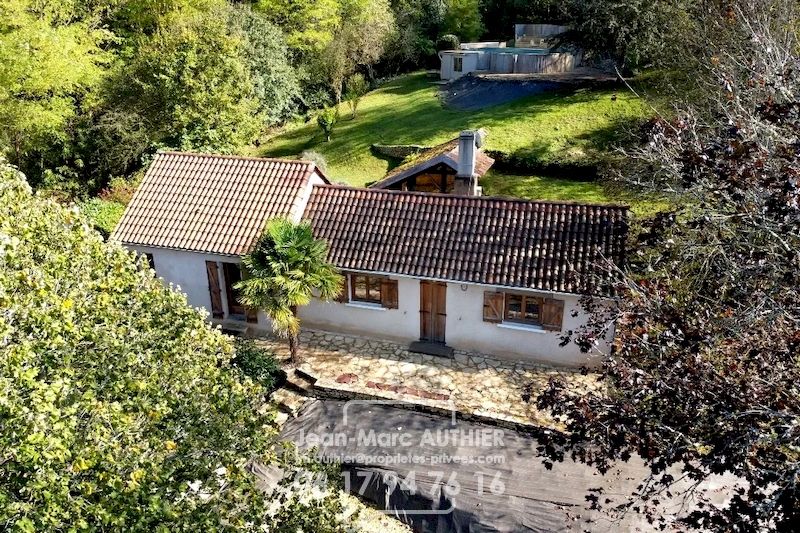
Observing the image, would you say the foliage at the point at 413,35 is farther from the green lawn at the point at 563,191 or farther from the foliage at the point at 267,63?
the green lawn at the point at 563,191

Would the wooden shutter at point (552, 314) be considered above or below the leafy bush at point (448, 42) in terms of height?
below

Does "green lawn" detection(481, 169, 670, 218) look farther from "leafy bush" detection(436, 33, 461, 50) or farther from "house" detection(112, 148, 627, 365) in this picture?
"leafy bush" detection(436, 33, 461, 50)

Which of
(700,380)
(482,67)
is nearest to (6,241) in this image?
(700,380)

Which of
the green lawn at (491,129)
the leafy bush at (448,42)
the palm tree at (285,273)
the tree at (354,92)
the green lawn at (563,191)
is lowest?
the palm tree at (285,273)

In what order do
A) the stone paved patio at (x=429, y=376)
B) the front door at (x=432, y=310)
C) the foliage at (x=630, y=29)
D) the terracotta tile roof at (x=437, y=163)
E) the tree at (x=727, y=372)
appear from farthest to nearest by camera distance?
the foliage at (x=630, y=29) → the terracotta tile roof at (x=437, y=163) → the front door at (x=432, y=310) → the stone paved patio at (x=429, y=376) → the tree at (x=727, y=372)

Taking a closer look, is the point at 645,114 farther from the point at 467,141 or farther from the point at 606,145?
the point at 467,141

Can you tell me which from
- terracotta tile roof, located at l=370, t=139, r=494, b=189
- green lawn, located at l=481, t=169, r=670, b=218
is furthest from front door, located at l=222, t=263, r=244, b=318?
green lawn, located at l=481, t=169, r=670, b=218

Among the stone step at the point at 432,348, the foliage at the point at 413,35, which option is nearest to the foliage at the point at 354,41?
the foliage at the point at 413,35
